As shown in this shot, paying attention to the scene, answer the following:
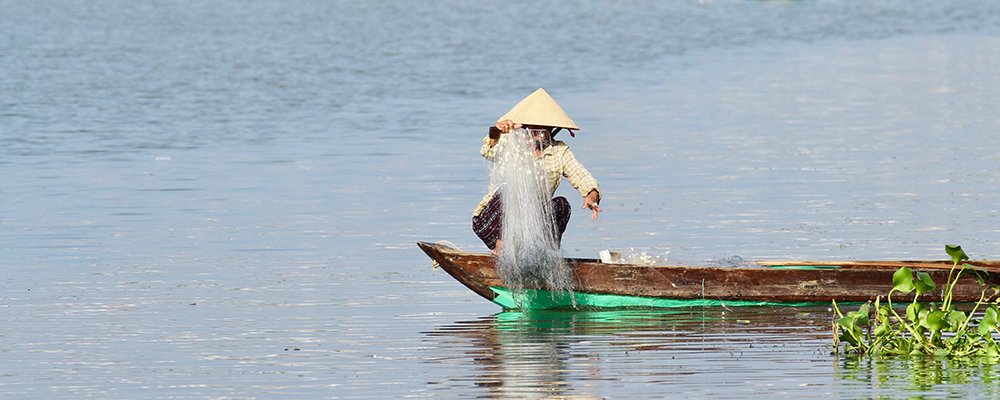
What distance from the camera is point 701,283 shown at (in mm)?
10242

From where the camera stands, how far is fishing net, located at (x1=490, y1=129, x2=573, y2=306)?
1009 centimetres

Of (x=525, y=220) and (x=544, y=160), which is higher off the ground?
(x=544, y=160)

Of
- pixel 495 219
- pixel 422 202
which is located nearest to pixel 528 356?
pixel 495 219

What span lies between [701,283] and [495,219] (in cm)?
119

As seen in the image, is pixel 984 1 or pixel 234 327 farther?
pixel 984 1

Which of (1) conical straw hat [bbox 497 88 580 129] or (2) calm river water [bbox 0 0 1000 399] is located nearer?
(2) calm river water [bbox 0 0 1000 399]

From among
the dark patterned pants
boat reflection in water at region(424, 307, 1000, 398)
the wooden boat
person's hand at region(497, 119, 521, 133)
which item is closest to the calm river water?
boat reflection in water at region(424, 307, 1000, 398)

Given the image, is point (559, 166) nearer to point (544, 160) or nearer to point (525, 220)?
point (544, 160)

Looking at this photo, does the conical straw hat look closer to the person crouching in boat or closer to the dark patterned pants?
the person crouching in boat

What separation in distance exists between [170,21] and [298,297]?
117 ft

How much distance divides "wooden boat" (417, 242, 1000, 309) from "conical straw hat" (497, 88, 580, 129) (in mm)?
777

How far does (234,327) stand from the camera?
32.9 ft

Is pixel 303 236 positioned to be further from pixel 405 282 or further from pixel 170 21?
pixel 170 21

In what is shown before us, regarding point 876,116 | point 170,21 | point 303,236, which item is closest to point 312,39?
point 170,21
